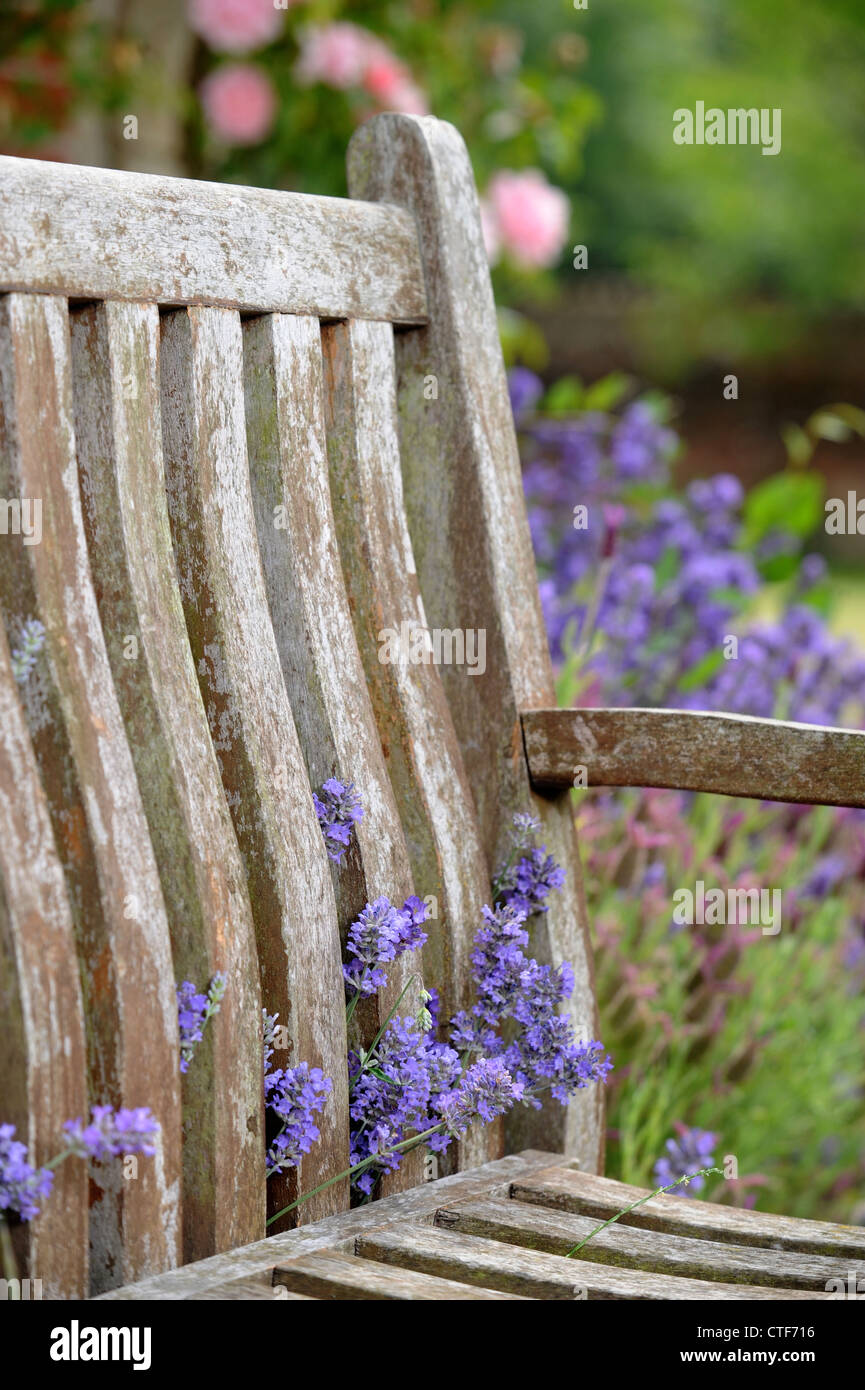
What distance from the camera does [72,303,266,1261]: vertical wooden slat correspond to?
112 cm

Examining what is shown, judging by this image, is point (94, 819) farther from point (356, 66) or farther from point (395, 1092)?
point (356, 66)

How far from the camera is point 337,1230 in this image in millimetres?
1152

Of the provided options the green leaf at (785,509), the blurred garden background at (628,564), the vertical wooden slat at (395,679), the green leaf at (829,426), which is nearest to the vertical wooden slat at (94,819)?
the vertical wooden slat at (395,679)

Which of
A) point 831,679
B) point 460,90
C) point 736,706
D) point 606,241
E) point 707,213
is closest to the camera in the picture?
point 736,706

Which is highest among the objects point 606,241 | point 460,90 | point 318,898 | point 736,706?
point 606,241

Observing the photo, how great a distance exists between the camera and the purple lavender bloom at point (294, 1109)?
1157 mm

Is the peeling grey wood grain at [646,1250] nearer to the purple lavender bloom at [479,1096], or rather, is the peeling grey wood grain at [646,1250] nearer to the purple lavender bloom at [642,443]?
the purple lavender bloom at [479,1096]

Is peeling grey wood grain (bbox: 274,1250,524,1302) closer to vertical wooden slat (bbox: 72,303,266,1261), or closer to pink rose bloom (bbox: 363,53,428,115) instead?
vertical wooden slat (bbox: 72,303,266,1261)

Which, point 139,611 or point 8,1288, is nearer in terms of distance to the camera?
point 8,1288

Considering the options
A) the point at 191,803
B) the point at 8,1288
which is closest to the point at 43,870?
the point at 191,803

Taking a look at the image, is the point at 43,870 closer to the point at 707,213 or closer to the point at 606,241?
the point at 707,213

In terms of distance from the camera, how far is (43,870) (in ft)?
3.30

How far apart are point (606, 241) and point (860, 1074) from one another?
20504 mm

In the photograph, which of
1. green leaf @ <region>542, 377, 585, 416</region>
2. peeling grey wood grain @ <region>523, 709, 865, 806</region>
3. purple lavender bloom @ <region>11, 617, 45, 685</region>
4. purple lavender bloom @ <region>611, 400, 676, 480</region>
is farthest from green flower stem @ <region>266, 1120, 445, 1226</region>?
green leaf @ <region>542, 377, 585, 416</region>
